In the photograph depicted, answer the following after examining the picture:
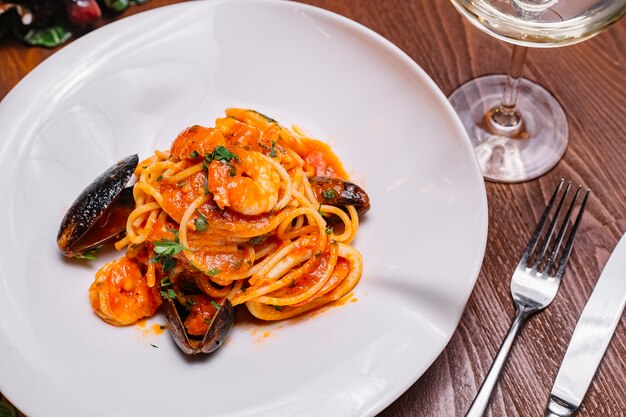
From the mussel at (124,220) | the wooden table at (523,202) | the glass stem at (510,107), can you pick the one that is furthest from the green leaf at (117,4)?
the glass stem at (510,107)

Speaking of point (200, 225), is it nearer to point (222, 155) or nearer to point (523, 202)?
point (222, 155)

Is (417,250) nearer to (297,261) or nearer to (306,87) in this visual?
(297,261)

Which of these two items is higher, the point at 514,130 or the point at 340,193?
the point at 340,193

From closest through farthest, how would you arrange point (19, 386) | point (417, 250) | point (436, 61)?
point (19, 386), point (417, 250), point (436, 61)

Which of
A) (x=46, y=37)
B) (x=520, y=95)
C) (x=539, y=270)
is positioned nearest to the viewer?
(x=539, y=270)

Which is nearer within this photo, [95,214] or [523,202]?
[95,214]

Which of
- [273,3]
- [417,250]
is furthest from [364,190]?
[273,3]

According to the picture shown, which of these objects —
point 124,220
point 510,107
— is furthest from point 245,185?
point 510,107
